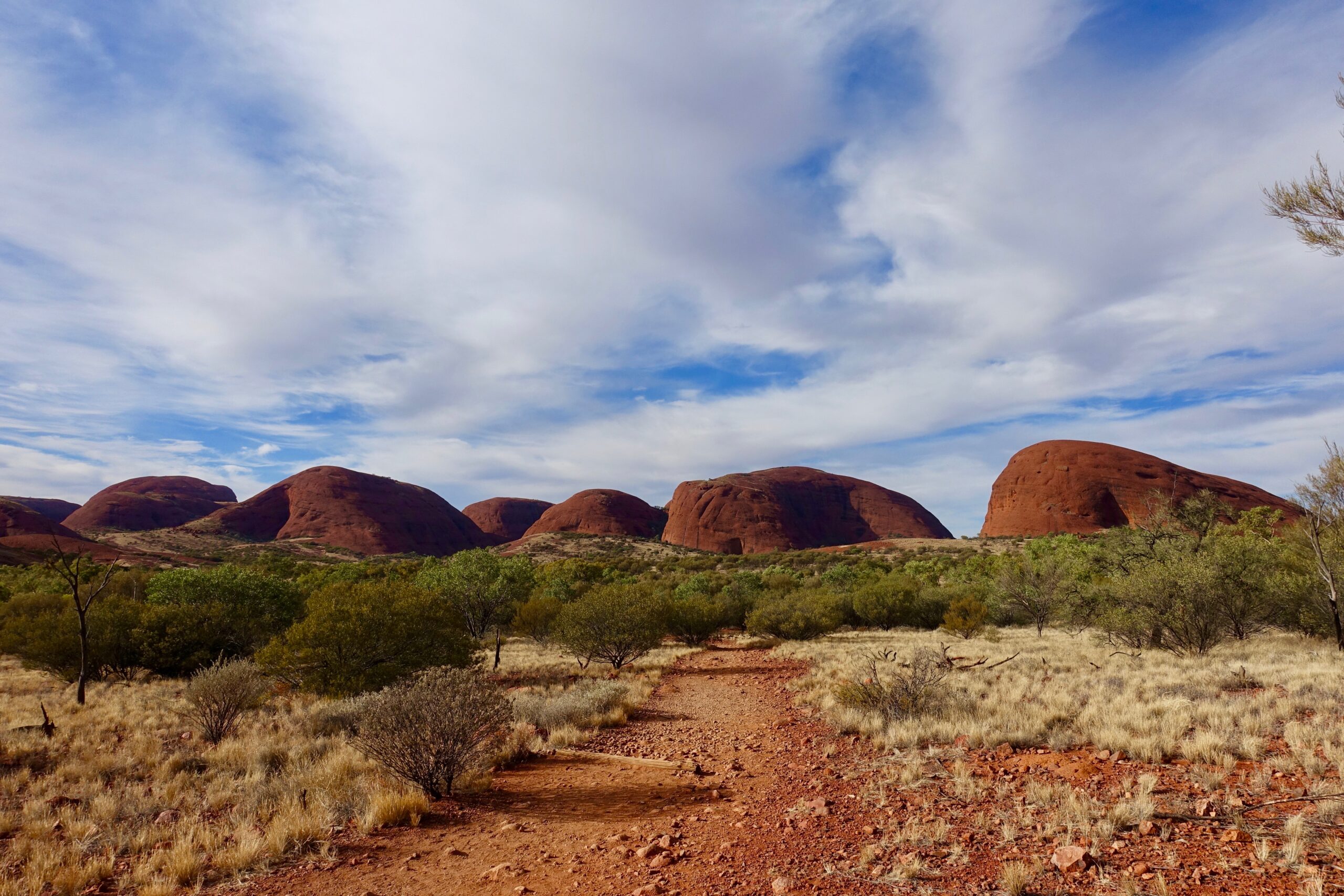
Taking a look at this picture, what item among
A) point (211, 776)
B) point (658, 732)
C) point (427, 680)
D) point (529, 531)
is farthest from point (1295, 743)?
point (529, 531)

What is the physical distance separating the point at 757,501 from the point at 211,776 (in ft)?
346

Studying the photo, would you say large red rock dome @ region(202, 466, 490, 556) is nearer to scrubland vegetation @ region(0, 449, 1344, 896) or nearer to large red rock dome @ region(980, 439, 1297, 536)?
scrubland vegetation @ region(0, 449, 1344, 896)

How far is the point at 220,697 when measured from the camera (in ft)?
35.8

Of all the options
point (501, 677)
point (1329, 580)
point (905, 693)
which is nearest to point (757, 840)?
point (905, 693)

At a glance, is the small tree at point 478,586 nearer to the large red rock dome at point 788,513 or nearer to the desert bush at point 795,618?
the desert bush at point 795,618

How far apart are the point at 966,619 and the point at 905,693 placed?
18878 mm

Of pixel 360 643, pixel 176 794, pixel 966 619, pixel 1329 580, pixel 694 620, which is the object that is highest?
pixel 1329 580

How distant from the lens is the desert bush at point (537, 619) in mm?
24719

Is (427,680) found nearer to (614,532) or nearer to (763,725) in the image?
(763,725)

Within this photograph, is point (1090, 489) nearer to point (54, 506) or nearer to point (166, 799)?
point (166, 799)

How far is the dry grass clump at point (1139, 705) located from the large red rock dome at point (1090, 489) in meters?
72.1

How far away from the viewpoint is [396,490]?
443 ft

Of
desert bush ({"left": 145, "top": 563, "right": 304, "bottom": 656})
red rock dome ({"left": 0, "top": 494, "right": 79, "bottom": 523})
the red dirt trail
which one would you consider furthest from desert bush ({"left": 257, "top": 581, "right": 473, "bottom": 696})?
red rock dome ({"left": 0, "top": 494, "right": 79, "bottom": 523})

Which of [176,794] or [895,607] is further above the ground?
[176,794]
